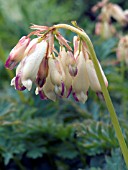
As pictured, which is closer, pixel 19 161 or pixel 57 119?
pixel 19 161

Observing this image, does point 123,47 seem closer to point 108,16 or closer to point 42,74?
point 108,16

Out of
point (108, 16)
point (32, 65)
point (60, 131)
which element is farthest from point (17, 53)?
point (108, 16)

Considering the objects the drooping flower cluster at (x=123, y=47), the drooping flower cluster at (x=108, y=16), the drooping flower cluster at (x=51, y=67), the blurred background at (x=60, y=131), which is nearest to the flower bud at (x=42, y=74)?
the drooping flower cluster at (x=51, y=67)

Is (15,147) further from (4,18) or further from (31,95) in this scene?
(4,18)

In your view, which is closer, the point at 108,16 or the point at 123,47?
the point at 123,47

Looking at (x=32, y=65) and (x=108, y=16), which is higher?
(x=108, y=16)

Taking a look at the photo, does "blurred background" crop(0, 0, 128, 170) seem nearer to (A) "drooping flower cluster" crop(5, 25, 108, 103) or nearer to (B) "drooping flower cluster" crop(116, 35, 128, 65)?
(B) "drooping flower cluster" crop(116, 35, 128, 65)

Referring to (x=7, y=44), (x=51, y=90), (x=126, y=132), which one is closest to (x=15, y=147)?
(x=126, y=132)

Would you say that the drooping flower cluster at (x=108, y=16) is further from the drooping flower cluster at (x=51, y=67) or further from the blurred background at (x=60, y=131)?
the drooping flower cluster at (x=51, y=67)
